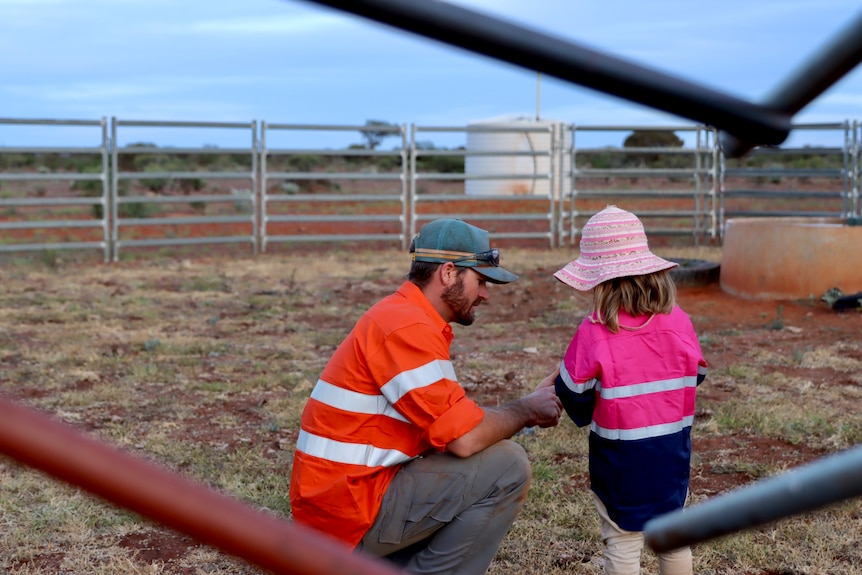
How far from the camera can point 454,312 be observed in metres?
3.21

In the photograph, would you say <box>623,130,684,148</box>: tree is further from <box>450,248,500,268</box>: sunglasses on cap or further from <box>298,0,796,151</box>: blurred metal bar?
<box>298,0,796,151</box>: blurred metal bar

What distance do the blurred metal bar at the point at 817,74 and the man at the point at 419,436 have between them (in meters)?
2.34

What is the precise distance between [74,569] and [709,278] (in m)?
7.98

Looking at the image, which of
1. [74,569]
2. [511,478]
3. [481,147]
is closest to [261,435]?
[74,569]

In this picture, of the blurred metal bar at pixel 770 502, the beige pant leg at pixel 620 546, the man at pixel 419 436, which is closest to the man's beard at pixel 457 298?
the man at pixel 419 436

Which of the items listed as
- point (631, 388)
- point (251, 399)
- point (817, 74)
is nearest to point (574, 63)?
point (817, 74)

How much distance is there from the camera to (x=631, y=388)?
2.98 metres

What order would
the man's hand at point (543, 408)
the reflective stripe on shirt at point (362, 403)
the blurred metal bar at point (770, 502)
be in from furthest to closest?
the man's hand at point (543, 408), the reflective stripe on shirt at point (362, 403), the blurred metal bar at point (770, 502)

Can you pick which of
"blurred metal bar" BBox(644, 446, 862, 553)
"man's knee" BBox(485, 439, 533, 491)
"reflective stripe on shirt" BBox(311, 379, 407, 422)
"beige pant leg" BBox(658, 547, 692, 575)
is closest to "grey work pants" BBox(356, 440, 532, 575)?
"man's knee" BBox(485, 439, 533, 491)

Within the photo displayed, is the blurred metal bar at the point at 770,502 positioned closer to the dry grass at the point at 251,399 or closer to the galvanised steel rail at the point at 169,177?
the dry grass at the point at 251,399

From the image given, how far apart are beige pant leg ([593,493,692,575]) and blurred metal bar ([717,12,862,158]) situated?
2.58m

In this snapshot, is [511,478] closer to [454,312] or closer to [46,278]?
[454,312]

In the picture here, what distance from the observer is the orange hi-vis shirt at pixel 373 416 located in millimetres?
2955

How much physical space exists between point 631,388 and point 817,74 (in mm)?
2457
